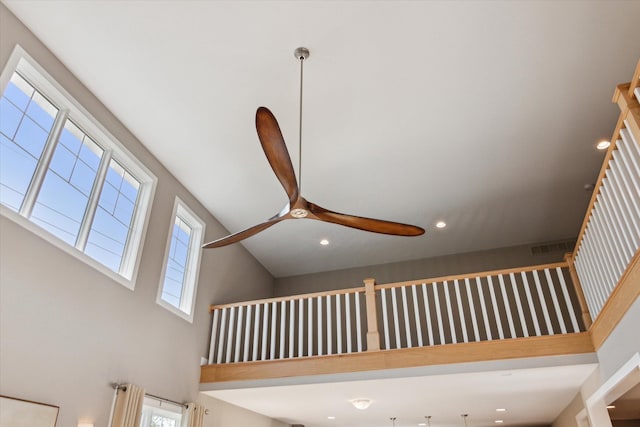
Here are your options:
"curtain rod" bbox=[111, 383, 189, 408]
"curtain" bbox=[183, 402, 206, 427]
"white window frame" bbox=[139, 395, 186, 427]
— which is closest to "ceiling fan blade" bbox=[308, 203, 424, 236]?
"curtain rod" bbox=[111, 383, 189, 408]

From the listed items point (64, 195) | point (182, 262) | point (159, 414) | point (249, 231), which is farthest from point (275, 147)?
point (159, 414)

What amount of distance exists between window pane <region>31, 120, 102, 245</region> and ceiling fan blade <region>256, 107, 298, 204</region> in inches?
89.9

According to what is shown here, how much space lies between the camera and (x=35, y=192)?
4.02m

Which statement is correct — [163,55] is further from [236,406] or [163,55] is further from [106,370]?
[236,406]

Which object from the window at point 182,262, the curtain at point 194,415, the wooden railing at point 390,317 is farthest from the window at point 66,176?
the wooden railing at point 390,317

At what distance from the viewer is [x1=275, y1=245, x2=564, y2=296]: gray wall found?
8188mm

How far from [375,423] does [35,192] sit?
6.76m

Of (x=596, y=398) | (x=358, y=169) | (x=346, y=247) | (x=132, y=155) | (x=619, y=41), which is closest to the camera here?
(x=619, y=41)

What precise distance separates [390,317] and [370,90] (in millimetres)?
4921

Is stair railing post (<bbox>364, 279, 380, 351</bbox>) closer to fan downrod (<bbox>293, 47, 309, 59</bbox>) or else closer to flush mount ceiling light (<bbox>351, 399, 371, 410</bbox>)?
flush mount ceiling light (<bbox>351, 399, 371, 410</bbox>)

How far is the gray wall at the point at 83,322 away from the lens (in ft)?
12.0

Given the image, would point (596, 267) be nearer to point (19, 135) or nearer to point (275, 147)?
point (275, 147)

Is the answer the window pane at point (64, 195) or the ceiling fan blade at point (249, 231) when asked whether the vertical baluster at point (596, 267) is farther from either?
the window pane at point (64, 195)

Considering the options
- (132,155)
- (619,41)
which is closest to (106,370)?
(132,155)
